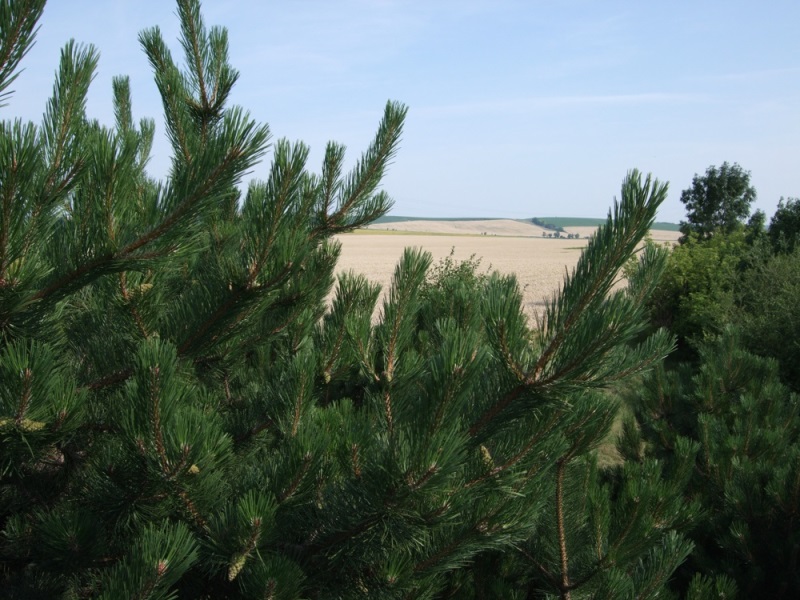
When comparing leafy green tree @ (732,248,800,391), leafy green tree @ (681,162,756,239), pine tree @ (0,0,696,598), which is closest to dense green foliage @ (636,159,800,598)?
pine tree @ (0,0,696,598)

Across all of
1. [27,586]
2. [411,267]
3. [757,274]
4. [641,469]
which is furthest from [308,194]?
[757,274]

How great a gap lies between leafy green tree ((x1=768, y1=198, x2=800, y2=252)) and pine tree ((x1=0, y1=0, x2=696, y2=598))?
1541 cm

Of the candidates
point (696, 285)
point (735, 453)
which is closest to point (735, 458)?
point (735, 453)

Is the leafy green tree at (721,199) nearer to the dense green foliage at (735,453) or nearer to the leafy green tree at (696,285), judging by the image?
the leafy green tree at (696,285)

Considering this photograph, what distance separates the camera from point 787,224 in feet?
55.2

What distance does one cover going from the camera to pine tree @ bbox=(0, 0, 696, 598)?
1.89 m

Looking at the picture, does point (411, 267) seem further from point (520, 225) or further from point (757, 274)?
point (520, 225)

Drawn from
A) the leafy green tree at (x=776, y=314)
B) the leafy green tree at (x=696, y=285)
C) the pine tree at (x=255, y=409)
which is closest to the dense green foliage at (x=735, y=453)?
the pine tree at (x=255, y=409)

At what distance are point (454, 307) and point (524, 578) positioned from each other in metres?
1.61

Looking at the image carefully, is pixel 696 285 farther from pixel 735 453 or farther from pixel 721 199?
pixel 721 199

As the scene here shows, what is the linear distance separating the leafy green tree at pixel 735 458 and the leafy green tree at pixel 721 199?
81.6 ft

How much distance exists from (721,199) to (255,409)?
99.2ft

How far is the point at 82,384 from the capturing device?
8.23ft

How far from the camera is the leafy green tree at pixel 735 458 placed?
4.34 metres
